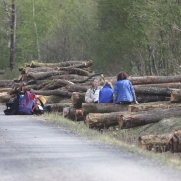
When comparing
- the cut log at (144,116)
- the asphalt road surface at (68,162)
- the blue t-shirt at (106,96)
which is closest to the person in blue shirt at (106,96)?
the blue t-shirt at (106,96)

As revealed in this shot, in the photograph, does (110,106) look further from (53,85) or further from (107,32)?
(107,32)

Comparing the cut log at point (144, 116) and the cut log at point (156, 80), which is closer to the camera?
the cut log at point (144, 116)

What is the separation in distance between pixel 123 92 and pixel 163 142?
6.53 metres

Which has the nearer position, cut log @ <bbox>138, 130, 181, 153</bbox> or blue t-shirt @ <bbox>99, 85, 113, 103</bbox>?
cut log @ <bbox>138, 130, 181, 153</bbox>

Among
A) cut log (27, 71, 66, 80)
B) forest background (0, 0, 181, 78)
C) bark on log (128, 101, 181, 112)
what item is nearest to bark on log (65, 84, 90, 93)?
cut log (27, 71, 66, 80)

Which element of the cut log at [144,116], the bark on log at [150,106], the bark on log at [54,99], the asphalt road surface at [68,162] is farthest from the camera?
the bark on log at [54,99]

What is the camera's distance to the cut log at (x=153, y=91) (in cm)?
2239

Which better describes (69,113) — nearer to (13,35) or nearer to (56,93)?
(56,93)

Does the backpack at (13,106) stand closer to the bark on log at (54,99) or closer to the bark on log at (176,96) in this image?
the bark on log at (54,99)

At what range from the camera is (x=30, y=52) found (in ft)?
196

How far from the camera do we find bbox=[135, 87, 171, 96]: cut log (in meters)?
22.4

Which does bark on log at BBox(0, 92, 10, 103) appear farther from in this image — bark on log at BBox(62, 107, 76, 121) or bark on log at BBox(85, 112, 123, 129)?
bark on log at BBox(85, 112, 123, 129)

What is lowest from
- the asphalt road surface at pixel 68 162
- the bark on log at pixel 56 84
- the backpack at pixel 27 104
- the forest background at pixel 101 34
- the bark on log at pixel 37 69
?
the asphalt road surface at pixel 68 162

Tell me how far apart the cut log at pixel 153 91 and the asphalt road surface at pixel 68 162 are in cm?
616
